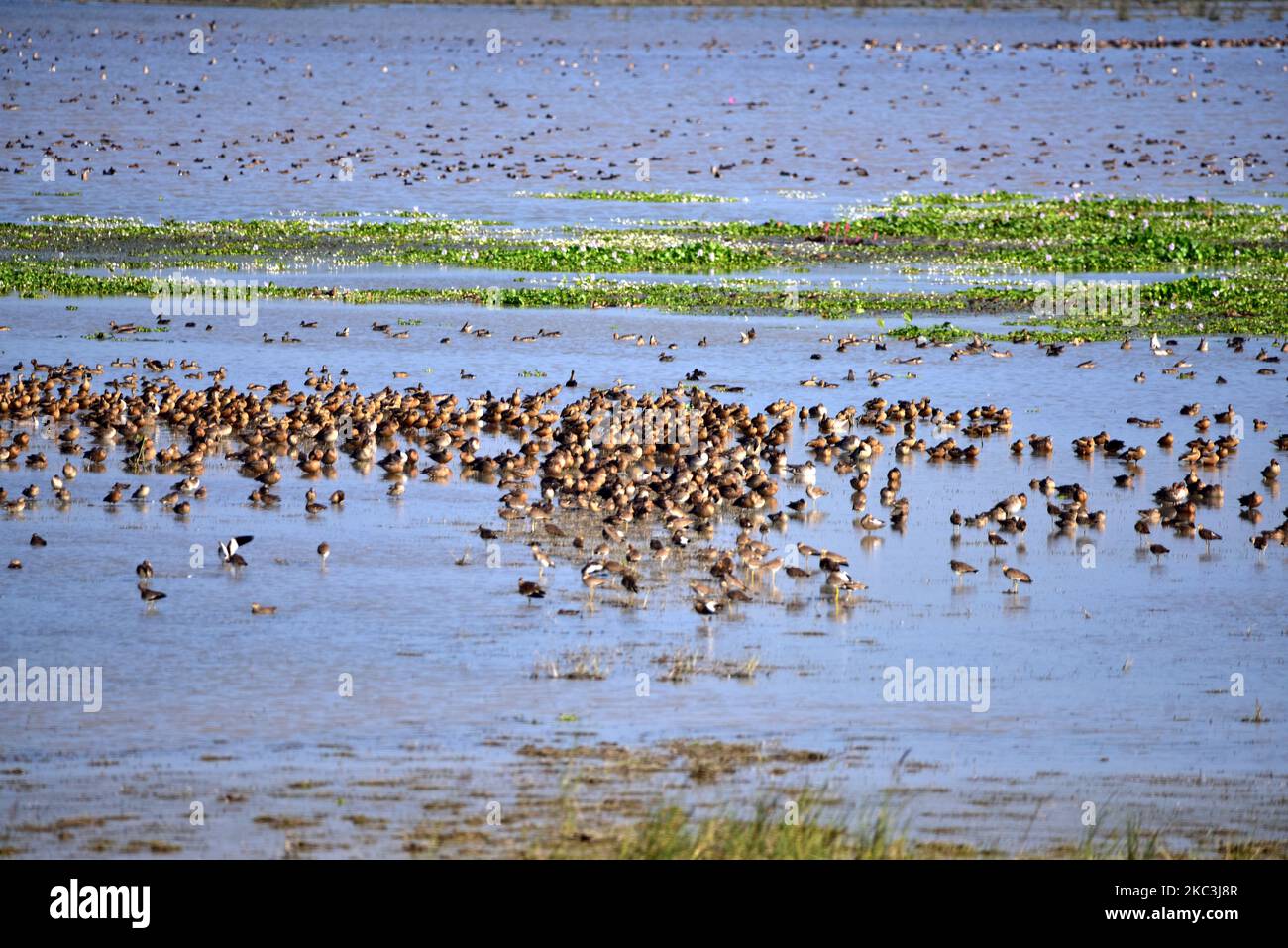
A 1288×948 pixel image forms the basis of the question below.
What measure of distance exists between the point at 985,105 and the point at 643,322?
52176 mm

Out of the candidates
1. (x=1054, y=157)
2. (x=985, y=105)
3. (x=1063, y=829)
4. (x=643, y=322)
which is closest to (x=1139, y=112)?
(x=985, y=105)

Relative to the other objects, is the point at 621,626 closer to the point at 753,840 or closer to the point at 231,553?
the point at 231,553

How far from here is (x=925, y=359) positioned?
28.0 metres

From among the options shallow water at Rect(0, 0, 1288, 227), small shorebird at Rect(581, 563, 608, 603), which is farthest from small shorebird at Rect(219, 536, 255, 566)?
shallow water at Rect(0, 0, 1288, 227)

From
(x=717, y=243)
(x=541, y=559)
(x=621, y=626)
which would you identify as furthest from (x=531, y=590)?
(x=717, y=243)

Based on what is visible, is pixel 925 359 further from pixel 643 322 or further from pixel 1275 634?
pixel 1275 634

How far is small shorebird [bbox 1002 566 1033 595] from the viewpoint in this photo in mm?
17203

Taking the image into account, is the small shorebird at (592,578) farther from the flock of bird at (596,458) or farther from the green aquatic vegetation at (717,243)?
the green aquatic vegetation at (717,243)

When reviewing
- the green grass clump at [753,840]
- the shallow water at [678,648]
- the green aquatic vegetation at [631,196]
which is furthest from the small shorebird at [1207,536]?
the green aquatic vegetation at [631,196]

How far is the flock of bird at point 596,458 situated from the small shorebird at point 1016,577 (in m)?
0.02

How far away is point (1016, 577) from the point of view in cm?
1725

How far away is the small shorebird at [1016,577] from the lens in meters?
17.2

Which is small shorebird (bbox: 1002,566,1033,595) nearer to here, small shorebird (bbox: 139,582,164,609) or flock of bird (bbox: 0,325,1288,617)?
flock of bird (bbox: 0,325,1288,617)

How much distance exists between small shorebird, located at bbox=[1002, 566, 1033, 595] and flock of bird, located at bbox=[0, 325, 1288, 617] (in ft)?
0.07
